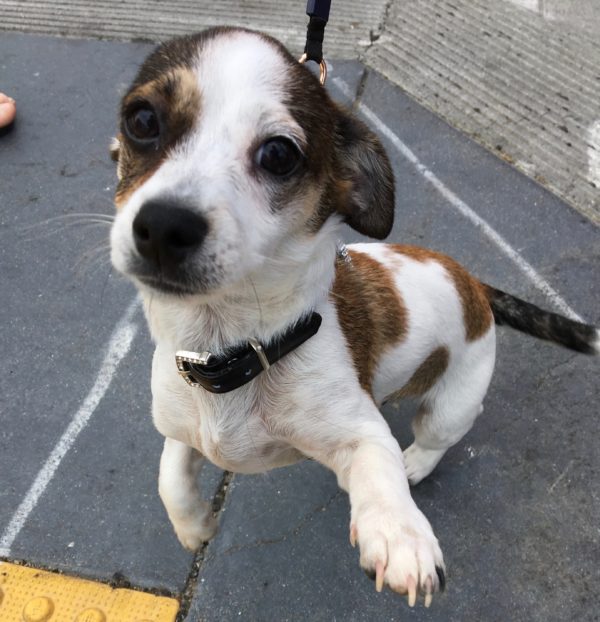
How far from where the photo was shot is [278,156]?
1663 mm

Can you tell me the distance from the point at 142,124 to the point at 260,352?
71 centimetres

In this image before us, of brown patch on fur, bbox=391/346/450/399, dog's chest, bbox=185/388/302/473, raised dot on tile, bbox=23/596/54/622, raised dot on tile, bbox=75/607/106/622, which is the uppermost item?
dog's chest, bbox=185/388/302/473

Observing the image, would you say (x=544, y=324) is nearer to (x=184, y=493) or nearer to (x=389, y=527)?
(x=389, y=527)

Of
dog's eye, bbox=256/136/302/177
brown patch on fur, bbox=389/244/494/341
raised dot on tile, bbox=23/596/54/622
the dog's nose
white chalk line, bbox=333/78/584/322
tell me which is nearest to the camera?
the dog's nose

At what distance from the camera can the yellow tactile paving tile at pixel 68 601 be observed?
233 centimetres

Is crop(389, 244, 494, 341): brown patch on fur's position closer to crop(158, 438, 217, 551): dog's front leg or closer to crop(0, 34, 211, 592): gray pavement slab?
crop(158, 438, 217, 551): dog's front leg

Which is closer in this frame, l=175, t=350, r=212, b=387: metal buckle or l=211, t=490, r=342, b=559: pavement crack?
l=175, t=350, r=212, b=387: metal buckle

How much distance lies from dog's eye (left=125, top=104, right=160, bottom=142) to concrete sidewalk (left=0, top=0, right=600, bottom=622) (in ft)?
5.41

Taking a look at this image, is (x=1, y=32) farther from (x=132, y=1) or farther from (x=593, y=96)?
(x=593, y=96)

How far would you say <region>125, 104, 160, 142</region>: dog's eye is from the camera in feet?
5.40

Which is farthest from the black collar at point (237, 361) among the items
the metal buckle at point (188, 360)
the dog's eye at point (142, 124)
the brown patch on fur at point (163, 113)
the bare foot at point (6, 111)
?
the bare foot at point (6, 111)

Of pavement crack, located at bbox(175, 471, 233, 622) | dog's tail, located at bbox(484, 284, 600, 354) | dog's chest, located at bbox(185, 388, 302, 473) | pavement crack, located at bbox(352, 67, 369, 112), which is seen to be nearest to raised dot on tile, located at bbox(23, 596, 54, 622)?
pavement crack, located at bbox(175, 471, 233, 622)

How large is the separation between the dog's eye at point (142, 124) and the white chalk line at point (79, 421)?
5.64ft

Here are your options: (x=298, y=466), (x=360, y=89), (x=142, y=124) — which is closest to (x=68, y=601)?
(x=298, y=466)
